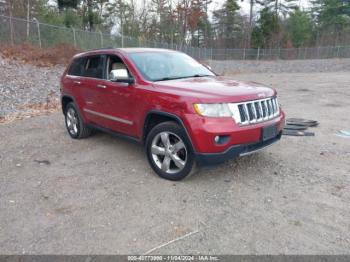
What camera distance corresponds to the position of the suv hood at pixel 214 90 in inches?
151

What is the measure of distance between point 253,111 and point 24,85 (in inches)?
433

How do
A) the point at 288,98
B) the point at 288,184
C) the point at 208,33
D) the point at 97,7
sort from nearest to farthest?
the point at 288,184
the point at 288,98
the point at 97,7
the point at 208,33

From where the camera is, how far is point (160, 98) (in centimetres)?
421

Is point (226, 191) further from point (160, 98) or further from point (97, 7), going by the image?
point (97, 7)

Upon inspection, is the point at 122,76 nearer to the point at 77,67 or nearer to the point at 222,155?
the point at 222,155

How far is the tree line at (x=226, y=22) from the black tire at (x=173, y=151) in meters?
32.5

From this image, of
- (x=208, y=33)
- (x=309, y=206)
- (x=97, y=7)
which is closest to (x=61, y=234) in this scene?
(x=309, y=206)

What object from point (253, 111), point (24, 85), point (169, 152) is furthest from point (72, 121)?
point (24, 85)

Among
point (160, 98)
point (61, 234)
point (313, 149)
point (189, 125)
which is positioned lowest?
point (61, 234)

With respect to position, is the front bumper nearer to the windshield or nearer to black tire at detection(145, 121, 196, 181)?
black tire at detection(145, 121, 196, 181)

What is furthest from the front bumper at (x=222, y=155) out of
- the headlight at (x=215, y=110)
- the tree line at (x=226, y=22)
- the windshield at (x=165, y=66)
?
the tree line at (x=226, y=22)

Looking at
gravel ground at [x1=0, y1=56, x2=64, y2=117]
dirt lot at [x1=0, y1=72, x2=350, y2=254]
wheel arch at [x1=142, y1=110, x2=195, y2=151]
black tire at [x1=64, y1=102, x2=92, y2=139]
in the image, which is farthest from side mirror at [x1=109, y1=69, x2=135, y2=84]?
gravel ground at [x1=0, y1=56, x2=64, y2=117]

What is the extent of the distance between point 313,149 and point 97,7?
41076 mm

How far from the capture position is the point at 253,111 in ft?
13.2
